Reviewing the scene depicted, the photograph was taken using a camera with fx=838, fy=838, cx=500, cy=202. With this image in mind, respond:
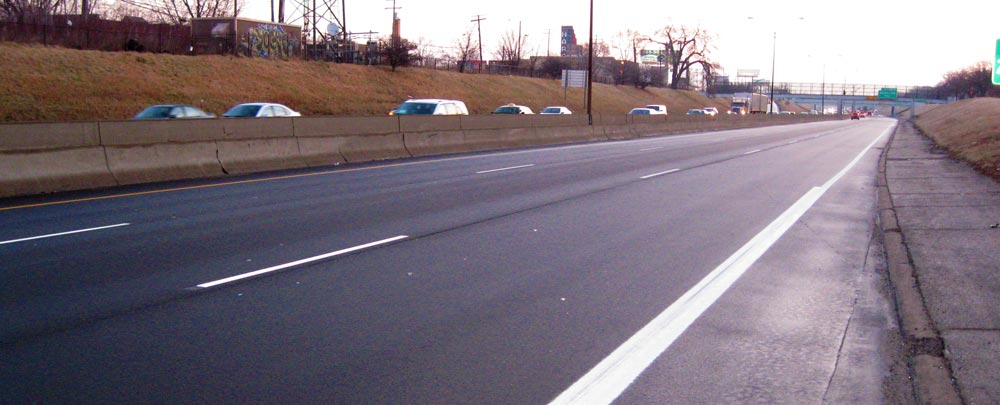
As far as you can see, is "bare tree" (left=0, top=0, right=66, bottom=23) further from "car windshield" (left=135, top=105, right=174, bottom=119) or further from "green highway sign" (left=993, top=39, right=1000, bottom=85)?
"green highway sign" (left=993, top=39, right=1000, bottom=85)

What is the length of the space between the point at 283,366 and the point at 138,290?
2.71m

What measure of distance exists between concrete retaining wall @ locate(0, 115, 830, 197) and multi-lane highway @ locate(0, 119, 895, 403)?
5.19ft

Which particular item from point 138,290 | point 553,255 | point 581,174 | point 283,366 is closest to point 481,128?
point 581,174

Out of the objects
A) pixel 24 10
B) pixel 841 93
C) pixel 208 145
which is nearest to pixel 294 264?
pixel 208 145

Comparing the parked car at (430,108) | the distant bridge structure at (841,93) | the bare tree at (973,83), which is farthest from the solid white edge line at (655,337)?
the distant bridge structure at (841,93)

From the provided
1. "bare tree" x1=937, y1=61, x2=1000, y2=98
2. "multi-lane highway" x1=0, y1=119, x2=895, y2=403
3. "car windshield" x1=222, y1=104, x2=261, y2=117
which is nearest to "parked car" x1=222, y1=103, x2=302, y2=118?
"car windshield" x1=222, y1=104, x2=261, y2=117

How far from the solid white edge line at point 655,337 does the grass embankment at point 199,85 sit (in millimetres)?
35567

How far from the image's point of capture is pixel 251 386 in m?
5.29

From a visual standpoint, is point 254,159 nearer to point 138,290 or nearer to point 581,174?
point 581,174

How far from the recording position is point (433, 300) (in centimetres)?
748

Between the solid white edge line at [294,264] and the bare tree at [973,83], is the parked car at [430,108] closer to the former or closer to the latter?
the solid white edge line at [294,264]

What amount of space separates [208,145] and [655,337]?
48.1ft

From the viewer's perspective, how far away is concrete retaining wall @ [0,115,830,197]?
1538cm

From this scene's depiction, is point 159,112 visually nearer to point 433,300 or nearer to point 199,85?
point 433,300
